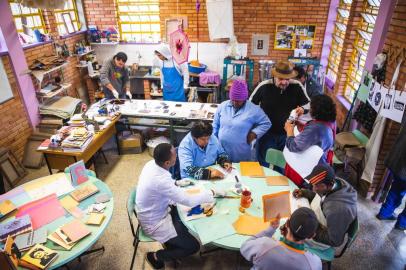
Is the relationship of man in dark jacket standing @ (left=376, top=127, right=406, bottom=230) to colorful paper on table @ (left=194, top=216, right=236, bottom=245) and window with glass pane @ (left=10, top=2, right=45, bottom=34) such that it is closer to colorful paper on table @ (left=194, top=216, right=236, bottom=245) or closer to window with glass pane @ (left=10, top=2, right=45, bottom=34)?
colorful paper on table @ (left=194, top=216, right=236, bottom=245)

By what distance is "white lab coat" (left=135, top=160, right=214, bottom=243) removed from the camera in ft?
8.54

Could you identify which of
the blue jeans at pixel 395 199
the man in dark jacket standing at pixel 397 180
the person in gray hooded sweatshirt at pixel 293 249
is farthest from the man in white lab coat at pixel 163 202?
the blue jeans at pixel 395 199

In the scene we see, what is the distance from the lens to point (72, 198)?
2930 mm

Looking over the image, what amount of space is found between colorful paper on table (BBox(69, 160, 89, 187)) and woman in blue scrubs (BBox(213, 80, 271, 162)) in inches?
66.0

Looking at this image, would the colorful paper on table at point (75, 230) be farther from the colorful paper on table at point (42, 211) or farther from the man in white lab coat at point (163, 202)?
Answer: the man in white lab coat at point (163, 202)

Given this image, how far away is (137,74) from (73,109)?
217 cm

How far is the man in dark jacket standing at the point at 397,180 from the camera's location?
3.30 metres

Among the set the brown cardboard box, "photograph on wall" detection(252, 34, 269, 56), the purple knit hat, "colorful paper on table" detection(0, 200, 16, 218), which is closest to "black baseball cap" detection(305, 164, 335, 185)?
the purple knit hat

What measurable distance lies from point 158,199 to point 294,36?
5.84 metres

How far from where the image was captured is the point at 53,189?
3049 mm

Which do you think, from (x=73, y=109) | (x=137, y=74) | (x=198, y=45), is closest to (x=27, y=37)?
(x=73, y=109)

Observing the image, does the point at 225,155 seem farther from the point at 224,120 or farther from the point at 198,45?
the point at 198,45

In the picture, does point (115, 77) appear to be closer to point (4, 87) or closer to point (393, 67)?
point (4, 87)

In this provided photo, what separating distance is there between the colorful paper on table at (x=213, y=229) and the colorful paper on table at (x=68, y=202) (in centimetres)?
128
